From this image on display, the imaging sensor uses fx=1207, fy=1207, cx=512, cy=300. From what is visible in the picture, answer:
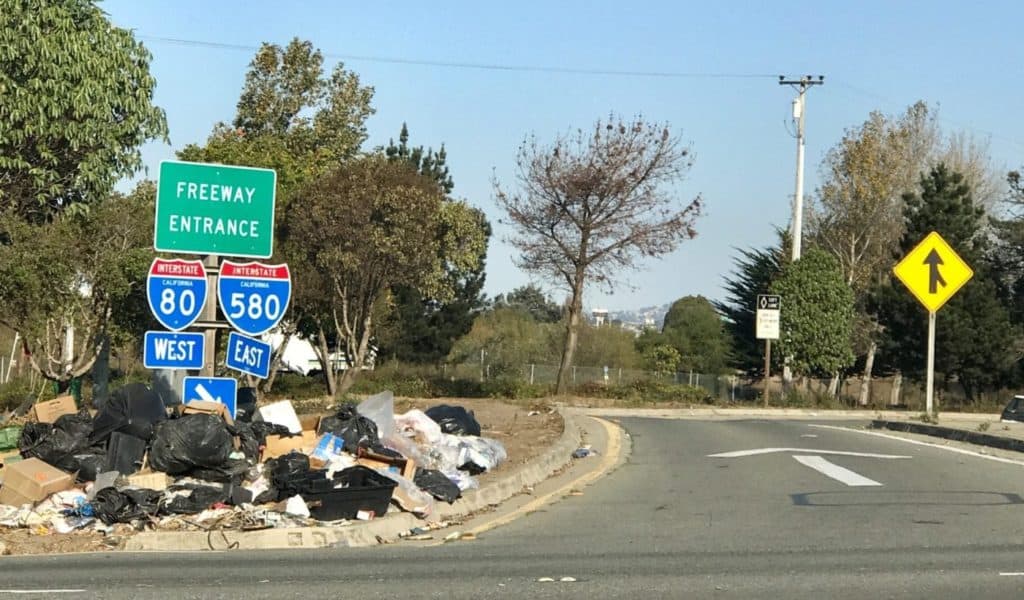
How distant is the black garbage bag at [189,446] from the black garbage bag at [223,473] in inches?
1.6

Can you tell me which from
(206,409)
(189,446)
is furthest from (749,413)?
(189,446)

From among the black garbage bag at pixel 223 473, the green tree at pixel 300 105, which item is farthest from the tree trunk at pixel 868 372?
the black garbage bag at pixel 223 473

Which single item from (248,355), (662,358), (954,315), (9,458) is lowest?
(9,458)

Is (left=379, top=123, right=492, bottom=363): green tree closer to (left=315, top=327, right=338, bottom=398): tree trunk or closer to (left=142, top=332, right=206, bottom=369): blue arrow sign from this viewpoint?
(left=315, top=327, right=338, bottom=398): tree trunk

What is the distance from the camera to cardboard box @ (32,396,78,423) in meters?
13.1

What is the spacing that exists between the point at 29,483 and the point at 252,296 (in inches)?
127

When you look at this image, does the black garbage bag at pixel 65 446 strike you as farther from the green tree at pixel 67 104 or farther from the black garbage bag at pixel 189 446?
the green tree at pixel 67 104

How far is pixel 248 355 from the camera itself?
13.2 m

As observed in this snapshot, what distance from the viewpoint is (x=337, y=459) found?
12.7m

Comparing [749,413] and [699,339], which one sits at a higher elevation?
[699,339]

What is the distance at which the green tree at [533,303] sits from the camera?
115725mm

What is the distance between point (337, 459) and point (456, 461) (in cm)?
177

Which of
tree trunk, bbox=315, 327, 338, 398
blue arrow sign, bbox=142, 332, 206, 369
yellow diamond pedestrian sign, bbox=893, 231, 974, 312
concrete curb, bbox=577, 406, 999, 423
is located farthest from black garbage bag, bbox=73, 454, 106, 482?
tree trunk, bbox=315, 327, 338, 398

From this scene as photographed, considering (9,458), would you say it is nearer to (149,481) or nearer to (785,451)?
(149,481)
